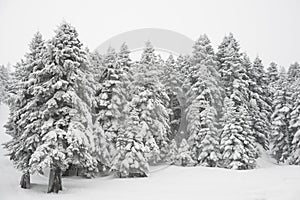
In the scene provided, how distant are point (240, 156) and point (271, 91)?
1158 inches

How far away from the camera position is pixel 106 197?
16.6 meters

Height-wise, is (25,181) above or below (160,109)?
below

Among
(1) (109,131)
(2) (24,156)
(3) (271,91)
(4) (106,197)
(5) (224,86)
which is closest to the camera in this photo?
(4) (106,197)

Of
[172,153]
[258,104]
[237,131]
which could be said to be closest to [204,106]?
[237,131]

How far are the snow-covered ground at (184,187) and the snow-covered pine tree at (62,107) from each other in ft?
6.17

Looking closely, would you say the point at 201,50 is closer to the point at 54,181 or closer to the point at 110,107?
the point at 110,107

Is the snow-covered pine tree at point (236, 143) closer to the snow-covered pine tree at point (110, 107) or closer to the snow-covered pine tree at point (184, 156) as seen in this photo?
the snow-covered pine tree at point (184, 156)

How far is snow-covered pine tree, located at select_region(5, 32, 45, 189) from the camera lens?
18.3 meters

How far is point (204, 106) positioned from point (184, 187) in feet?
45.3

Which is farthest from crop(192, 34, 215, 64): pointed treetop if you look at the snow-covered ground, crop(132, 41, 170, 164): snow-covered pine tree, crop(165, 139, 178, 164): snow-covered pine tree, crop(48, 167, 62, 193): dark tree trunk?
crop(48, 167, 62, 193): dark tree trunk

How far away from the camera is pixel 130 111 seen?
88.2ft

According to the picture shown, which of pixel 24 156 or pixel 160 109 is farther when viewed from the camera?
pixel 160 109

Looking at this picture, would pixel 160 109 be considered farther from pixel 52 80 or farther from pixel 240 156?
pixel 52 80

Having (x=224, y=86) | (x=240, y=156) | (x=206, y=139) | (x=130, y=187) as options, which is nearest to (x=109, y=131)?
(x=130, y=187)
